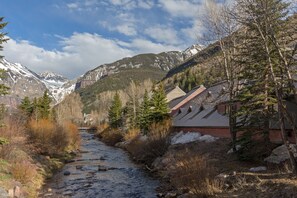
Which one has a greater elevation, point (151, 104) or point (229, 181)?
point (151, 104)

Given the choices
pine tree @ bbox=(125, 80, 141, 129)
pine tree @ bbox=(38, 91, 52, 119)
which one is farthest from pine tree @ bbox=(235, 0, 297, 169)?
pine tree @ bbox=(38, 91, 52, 119)

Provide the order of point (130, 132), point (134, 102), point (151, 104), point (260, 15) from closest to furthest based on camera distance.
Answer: point (260, 15) → point (151, 104) → point (130, 132) → point (134, 102)

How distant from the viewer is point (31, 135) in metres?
37.1

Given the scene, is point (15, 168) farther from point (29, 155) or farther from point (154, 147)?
point (154, 147)

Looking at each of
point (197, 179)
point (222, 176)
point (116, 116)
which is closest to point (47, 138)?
point (197, 179)

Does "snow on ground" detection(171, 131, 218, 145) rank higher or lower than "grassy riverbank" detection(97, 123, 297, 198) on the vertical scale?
higher

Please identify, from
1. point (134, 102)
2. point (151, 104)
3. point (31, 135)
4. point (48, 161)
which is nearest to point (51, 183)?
point (48, 161)

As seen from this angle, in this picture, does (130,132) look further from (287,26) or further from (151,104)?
(287,26)

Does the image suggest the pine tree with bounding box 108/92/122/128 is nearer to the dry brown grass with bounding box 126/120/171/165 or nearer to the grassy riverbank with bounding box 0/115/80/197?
the grassy riverbank with bounding box 0/115/80/197

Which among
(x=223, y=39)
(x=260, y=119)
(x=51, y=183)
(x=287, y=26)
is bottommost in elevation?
(x=51, y=183)

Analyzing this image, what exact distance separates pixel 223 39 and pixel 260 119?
759cm

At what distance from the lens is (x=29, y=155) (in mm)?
30734

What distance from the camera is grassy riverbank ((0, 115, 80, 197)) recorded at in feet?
68.9

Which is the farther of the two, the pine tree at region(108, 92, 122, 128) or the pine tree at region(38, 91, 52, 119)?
the pine tree at region(108, 92, 122, 128)
